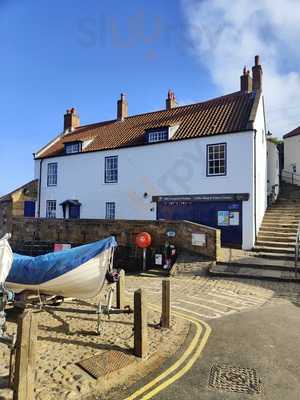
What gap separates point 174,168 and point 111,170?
5547 millimetres

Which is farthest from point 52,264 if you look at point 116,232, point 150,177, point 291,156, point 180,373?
point 291,156

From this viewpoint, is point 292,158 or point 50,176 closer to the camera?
point 50,176

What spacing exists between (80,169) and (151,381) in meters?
22.5

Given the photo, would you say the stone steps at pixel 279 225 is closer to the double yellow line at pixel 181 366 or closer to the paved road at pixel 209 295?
the paved road at pixel 209 295

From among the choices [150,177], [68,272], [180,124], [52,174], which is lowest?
[68,272]

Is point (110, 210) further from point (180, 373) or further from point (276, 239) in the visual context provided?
point (180, 373)

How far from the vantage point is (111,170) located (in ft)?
81.9

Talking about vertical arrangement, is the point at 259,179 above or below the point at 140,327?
above

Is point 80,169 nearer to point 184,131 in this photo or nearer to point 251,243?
point 184,131

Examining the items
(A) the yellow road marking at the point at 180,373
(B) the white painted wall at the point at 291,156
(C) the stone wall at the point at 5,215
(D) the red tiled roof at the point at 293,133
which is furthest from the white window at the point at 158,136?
(A) the yellow road marking at the point at 180,373

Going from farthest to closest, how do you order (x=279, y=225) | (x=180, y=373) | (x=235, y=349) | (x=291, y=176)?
(x=291, y=176)
(x=279, y=225)
(x=235, y=349)
(x=180, y=373)

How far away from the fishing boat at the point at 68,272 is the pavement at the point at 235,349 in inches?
108

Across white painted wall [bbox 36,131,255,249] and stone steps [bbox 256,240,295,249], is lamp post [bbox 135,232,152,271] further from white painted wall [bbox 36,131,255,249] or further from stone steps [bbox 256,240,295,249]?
stone steps [bbox 256,240,295,249]

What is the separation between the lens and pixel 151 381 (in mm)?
5609
